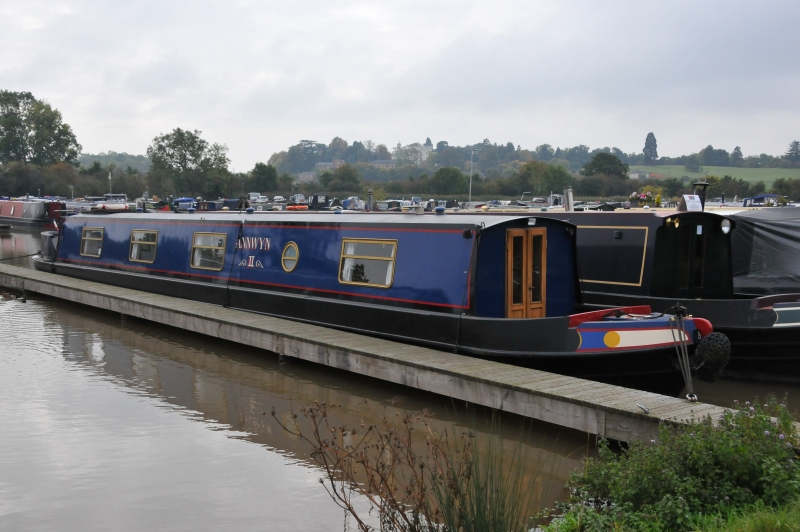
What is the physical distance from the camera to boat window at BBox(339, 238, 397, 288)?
10.9 meters

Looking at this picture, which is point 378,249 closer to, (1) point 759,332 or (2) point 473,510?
(1) point 759,332

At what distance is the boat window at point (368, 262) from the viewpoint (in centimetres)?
1092

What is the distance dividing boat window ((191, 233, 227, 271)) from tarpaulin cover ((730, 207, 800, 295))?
8931 mm

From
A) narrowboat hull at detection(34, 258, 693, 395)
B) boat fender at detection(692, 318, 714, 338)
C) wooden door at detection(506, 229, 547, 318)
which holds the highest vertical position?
wooden door at detection(506, 229, 547, 318)

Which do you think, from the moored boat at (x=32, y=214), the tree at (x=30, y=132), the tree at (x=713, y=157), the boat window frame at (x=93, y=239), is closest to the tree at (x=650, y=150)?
the tree at (x=713, y=157)

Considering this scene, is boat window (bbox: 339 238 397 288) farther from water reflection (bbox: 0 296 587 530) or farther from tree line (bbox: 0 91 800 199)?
tree line (bbox: 0 91 800 199)

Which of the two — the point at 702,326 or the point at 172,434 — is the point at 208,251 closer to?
the point at 172,434

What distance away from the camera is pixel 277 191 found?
74.1 m

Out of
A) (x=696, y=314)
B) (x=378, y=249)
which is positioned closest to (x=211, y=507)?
(x=378, y=249)

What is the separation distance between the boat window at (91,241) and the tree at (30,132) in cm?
8122

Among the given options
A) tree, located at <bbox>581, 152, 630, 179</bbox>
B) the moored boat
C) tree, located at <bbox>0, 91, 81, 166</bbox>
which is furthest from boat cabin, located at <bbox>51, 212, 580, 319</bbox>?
tree, located at <bbox>0, 91, 81, 166</bbox>

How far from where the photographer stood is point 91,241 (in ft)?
59.8

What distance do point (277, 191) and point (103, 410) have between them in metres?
65.8

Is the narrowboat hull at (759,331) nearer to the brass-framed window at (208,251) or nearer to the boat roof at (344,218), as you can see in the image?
the boat roof at (344,218)
